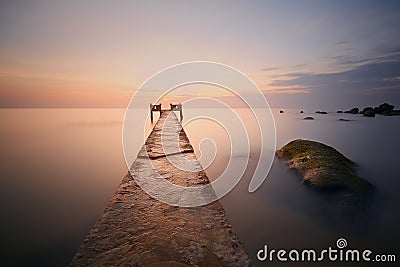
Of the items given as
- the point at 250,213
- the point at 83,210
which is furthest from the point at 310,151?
the point at 83,210

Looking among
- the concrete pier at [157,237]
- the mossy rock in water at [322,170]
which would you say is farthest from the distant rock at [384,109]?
the concrete pier at [157,237]

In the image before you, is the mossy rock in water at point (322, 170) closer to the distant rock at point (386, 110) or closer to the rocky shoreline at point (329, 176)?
the rocky shoreline at point (329, 176)

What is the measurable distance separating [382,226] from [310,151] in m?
3.18

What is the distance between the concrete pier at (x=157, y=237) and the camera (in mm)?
1487

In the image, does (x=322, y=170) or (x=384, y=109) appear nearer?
(x=322, y=170)

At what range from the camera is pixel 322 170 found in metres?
5.03

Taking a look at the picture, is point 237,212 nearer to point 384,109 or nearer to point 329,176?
point 329,176

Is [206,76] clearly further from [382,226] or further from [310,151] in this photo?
[382,226]

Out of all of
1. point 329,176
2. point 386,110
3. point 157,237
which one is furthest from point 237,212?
point 386,110

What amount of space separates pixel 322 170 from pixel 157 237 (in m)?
4.88

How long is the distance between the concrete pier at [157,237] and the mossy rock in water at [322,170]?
12.0 ft

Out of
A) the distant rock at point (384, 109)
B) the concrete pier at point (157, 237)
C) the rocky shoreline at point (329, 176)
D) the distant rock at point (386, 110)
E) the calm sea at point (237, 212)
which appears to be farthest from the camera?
the distant rock at point (384, 109)

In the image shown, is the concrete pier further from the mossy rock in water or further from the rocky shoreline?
the mossy rock in water

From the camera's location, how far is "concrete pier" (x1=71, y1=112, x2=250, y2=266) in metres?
1.49
